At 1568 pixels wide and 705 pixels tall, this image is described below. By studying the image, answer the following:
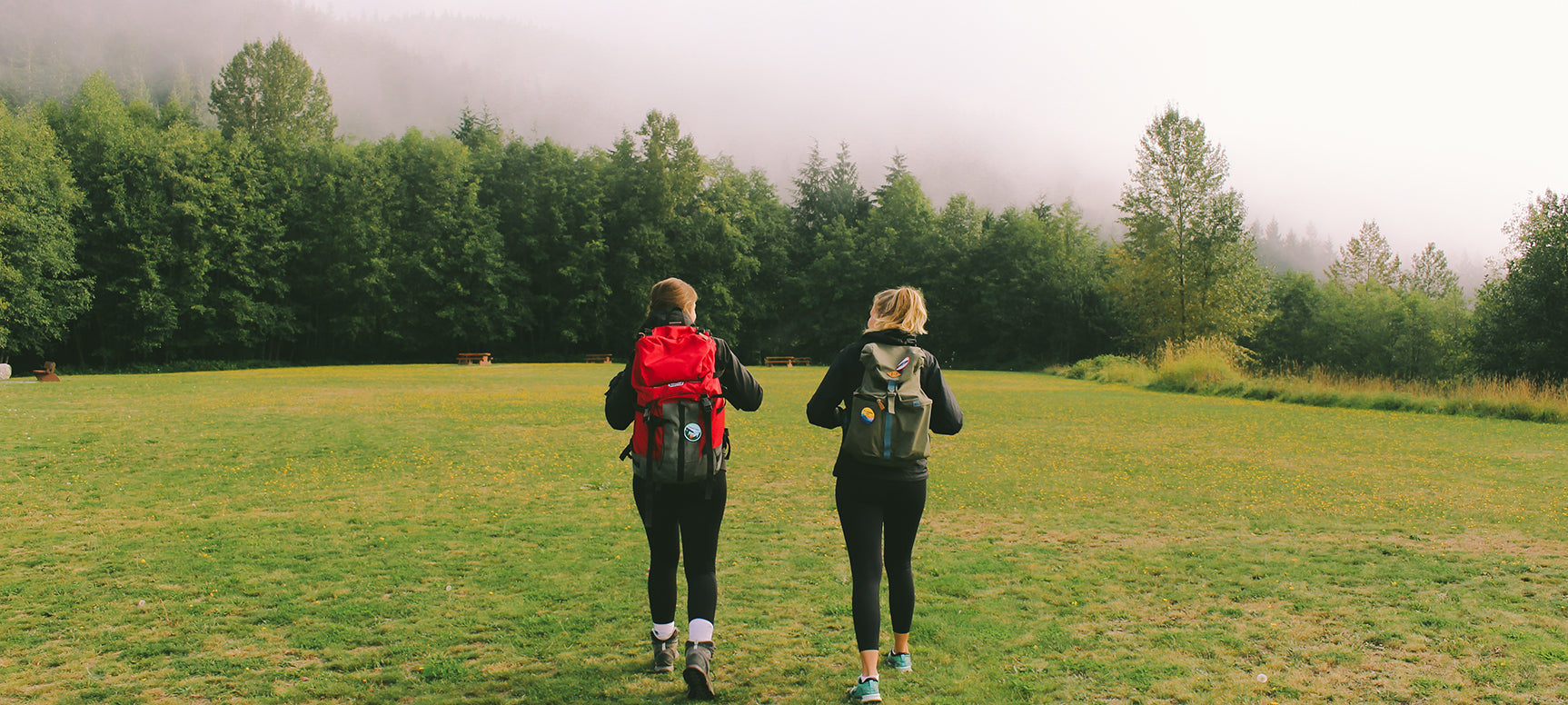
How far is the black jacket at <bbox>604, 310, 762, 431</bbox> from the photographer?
3.98 metres

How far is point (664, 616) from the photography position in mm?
4273

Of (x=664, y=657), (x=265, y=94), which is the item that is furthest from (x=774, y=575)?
(x=265, y=94)

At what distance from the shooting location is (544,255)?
5738 centimetres

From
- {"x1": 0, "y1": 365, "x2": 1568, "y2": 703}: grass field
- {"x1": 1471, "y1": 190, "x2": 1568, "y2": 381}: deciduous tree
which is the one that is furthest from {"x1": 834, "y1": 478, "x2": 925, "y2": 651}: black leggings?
{"x1": 1471, "y1": 190, "x2": 1568, "y2": 381}: deciduous tree

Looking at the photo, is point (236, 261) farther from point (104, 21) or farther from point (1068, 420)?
point (104, 21)

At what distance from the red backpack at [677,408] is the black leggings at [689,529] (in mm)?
138

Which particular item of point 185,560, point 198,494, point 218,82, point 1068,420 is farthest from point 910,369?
point 218,82

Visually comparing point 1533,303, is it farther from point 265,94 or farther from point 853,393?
point 265,94

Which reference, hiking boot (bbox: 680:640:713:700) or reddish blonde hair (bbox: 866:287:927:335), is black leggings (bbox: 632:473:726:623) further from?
reddish blonde hair (bbox: 866:287:927:335)

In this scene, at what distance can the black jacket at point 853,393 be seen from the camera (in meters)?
3.95

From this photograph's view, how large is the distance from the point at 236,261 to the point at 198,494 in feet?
156

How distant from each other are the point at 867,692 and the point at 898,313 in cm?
168

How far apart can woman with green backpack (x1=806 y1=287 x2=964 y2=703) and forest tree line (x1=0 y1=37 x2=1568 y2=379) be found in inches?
1490

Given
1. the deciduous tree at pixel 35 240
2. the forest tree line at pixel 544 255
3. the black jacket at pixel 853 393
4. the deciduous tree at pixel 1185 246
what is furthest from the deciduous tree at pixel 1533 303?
the deciduous tree at pixel 35 240
